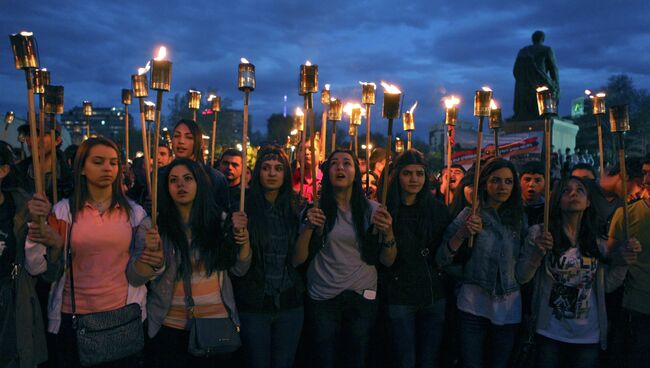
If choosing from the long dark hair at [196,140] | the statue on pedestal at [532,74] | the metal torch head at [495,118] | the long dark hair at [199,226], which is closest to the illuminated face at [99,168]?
the long dark hair at [199,226]

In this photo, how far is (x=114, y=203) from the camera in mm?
3789

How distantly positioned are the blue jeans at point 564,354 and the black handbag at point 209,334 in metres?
2.26

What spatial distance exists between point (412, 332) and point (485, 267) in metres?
0.78

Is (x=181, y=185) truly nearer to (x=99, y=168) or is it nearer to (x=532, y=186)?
(x=99, y=168)

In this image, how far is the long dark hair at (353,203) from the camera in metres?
4.24

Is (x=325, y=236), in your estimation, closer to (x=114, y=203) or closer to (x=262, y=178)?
(x=262, y=178)

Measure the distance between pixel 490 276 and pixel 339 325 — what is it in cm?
122

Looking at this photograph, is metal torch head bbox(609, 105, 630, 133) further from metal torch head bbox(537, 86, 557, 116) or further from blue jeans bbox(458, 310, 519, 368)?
blue jeans bbox(458, 310, 519, 368)

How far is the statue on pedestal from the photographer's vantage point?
22.3 meters

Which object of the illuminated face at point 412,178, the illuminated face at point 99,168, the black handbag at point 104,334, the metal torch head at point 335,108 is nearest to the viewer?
the black handbag at point 104,334

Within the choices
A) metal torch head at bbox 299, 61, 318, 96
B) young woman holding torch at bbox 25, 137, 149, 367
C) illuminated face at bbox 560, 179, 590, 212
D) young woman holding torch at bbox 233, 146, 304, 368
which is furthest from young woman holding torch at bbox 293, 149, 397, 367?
illuminated face at bbox 560, 179, 590, 212

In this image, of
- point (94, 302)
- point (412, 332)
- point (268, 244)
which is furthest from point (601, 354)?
point (94, 302)

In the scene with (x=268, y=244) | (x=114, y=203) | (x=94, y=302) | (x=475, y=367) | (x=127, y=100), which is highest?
(x=127, y=100)

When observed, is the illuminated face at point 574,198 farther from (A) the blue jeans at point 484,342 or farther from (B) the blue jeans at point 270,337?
(B) the blue jeans at point 270,337
